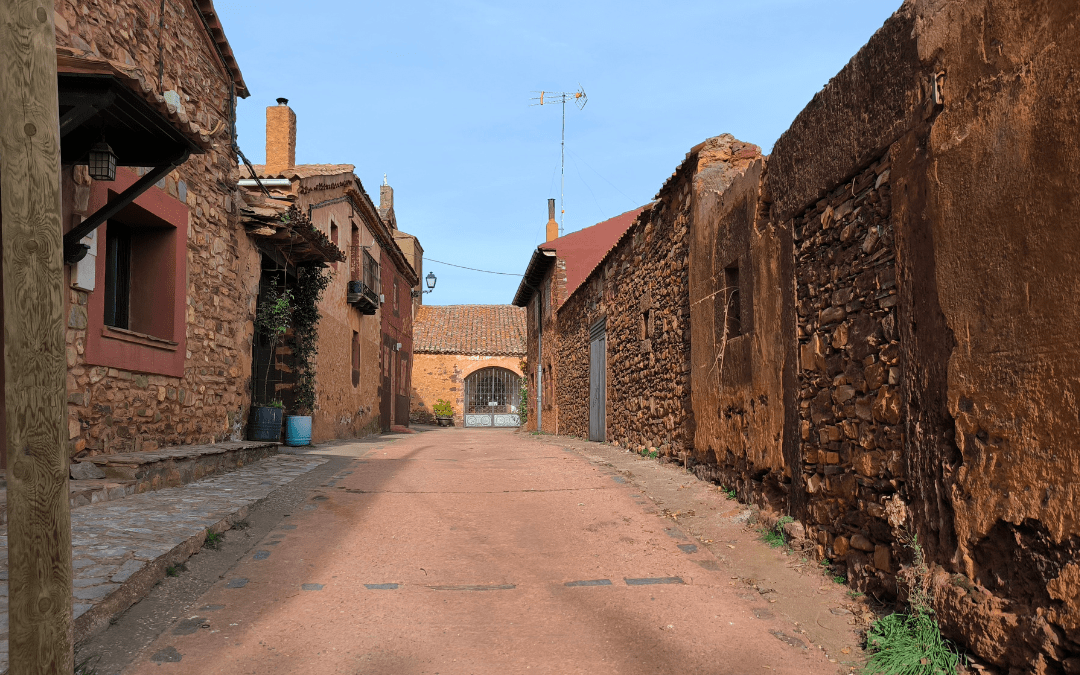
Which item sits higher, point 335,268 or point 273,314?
point 335,268

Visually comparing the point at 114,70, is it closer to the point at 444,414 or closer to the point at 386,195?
the point at 444,414

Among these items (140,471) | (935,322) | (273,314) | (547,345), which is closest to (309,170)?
(273,314)

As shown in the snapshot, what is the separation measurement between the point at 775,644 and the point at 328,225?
13108mm

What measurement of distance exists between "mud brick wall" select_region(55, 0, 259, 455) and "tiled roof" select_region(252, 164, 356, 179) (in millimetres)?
3253

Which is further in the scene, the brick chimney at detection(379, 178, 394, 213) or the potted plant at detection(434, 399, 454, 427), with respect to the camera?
the brick chimney at detection(379, 178, 394, 213)

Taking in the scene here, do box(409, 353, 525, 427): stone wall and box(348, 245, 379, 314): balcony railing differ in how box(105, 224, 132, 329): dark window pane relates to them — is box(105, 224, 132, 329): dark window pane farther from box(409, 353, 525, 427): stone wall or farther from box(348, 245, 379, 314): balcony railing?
box(409, 353, 525, 427): stone wall

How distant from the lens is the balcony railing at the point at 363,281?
16406 millimetres

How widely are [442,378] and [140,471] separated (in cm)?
2626

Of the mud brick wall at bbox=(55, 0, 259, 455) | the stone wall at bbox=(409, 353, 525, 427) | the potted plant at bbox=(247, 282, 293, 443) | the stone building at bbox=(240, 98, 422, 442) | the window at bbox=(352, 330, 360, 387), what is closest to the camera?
the mud brick wall at bbox=(55, 0, 259, 455)

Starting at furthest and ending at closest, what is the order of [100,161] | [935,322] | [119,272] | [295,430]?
1. [295,430]
2. [119,272]
3. [100,161]
4. [935,322]

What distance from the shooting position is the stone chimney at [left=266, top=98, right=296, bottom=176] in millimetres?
14141

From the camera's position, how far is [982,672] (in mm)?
2748

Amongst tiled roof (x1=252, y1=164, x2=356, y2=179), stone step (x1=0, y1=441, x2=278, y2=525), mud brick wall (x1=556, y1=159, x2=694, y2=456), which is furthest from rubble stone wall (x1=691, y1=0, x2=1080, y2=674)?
tiled roof (x1=252, y1=164, x2=356, y2=179)

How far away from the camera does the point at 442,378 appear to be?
3222cm
